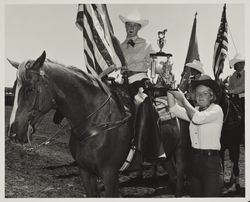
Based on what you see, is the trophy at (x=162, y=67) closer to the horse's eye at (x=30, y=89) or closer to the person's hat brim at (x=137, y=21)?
the person's hat brim at (x=137, y=21)

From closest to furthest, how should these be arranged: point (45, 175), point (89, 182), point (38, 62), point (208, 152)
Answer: point (38, 62)
point (208, 152)
point (89, 182)
point (45, 175)

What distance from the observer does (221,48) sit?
2926 millimetres

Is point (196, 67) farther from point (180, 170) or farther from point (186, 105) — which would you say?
point (180, 170)

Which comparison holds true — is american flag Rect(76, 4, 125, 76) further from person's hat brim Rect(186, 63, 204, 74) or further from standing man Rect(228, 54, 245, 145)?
standing man Rect(228, 54, 245, 145)

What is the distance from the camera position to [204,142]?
99.5 inches

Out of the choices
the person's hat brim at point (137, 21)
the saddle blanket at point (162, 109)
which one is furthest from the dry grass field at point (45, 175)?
the person's hat brim at point (137, 21)

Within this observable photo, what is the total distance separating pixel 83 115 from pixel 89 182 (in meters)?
0.55

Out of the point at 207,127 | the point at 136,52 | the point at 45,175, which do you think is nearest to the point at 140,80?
the point at 136,52

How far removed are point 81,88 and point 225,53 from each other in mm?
1310

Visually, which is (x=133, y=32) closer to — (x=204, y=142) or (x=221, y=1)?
(x=221, y=1)

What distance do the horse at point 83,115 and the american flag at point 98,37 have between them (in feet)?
1.31

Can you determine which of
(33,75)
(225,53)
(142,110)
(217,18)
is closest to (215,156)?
(142,110)

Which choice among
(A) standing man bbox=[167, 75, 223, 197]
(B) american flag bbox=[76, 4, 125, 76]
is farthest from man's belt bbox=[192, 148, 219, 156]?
(B) american flag bbox=[76, 4, 125, 76]

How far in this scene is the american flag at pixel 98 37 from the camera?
2906mm
